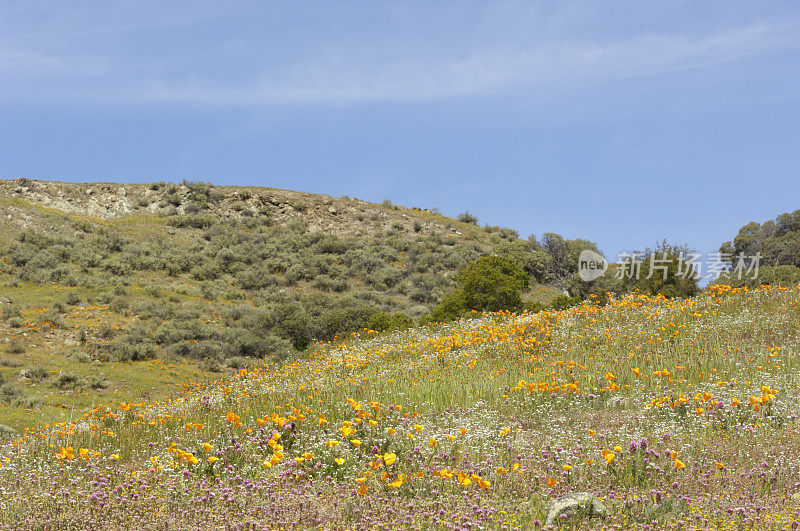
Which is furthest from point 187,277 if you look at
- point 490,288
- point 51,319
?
point 490,288

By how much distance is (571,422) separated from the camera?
6926mm

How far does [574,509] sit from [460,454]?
1.48m

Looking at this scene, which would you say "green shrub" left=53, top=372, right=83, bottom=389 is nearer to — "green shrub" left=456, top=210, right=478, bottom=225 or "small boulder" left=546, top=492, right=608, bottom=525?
"small boulder" left=546, top=492, right=608, bottom=525

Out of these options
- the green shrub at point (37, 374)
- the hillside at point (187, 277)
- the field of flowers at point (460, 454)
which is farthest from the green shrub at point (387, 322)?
the field of flowers at point (460, 454)

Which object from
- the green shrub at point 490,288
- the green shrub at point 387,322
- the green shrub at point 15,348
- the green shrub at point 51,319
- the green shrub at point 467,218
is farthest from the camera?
the green shrub at point 467,218

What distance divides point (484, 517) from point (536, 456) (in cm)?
154

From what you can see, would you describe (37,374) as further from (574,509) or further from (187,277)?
(574,509)

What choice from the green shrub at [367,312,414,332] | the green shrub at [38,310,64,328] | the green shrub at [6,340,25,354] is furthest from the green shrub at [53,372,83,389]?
the green shrub at [367,312,414,332]

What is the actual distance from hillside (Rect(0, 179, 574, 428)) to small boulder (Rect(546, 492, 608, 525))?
1495cm

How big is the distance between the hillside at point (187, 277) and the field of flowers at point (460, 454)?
10918 mm

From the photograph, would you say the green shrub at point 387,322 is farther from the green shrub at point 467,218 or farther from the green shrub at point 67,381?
the green shrub at point 467,218

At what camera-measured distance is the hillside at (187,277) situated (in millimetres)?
22375

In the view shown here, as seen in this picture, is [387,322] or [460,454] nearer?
[460,454]

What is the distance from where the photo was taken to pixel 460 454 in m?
5.74
